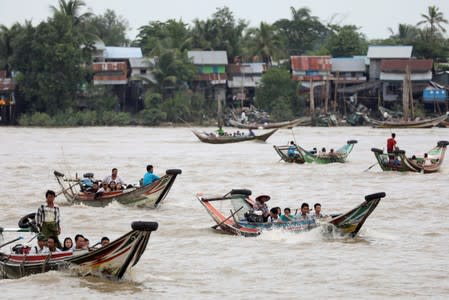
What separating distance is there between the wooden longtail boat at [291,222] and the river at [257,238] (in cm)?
16

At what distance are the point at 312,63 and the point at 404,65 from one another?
583 centimetres

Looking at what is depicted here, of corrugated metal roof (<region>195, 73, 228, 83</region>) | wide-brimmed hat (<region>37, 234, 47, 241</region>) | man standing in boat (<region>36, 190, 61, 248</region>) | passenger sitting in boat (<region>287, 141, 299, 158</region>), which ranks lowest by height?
passenger sitting in boat (<region>287, 141, 299, 158</region>)

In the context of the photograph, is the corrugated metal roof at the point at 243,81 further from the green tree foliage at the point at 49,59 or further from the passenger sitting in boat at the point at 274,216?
the passenger sitting in boat at the point at 274,216

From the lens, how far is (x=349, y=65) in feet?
196

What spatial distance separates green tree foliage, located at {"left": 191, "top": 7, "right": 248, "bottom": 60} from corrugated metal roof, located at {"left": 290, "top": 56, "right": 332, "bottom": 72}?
4.37 m

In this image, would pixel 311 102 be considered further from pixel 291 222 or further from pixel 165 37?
pixel 291 222

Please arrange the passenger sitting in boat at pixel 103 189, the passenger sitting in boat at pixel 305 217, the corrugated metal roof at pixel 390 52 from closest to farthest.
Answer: the passenger sitting in boat at pixel 305 217
the passenger sitting in boat at pixel 103 189
the corrugated metal roof at pixel 390 52

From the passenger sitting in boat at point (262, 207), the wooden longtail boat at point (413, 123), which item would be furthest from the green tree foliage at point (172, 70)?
the passenger sitting in boat at point (262, 207)

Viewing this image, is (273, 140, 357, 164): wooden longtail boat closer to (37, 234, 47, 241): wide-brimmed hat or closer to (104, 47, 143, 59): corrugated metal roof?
(37, 234, 47, 241): wide-brimmed hat

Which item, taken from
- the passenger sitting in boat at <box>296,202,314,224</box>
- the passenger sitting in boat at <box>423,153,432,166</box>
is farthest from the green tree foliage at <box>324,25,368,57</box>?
the passenger sitting in boat at <box>296,202,314,224</box>

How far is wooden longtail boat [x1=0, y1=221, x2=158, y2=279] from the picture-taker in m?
11.9

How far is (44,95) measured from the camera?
2254 inches

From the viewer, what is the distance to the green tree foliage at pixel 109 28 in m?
61.1

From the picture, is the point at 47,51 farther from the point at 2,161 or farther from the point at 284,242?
the point at 284,242
